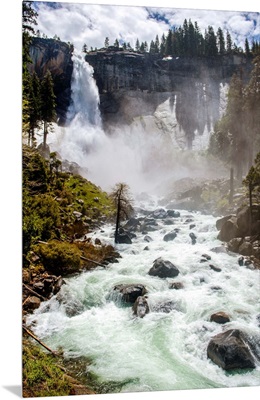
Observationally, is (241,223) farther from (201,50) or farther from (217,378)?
(201,50)

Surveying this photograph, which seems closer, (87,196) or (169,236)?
(87,196)

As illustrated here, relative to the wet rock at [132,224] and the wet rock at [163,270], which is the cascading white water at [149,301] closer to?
the wet rock at [163,270]

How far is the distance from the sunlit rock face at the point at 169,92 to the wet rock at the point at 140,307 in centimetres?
314

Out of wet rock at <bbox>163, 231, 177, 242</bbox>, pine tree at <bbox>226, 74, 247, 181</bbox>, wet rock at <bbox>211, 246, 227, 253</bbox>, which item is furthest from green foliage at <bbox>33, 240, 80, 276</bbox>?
pine tree at <bbox>226, 74, 247, 181</bbox>

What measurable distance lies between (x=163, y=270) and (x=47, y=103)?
366 centimetres

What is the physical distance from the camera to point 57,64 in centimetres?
795

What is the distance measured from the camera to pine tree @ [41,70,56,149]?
23.1 ft

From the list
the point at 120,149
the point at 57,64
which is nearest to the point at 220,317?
the point at 120,149

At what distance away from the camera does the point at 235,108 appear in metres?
7.85

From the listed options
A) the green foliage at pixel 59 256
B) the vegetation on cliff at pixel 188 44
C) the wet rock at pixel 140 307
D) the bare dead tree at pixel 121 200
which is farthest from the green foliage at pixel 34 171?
the wet rock at pixel 140 307

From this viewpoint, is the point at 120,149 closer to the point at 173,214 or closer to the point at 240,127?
the point at 173,214

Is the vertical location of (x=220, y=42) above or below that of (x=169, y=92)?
above

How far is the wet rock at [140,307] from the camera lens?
21.9ft

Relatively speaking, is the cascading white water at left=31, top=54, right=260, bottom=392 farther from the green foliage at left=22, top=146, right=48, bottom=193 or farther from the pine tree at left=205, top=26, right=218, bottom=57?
the pine tree at left=205, top=26, right=218, bottom=57
